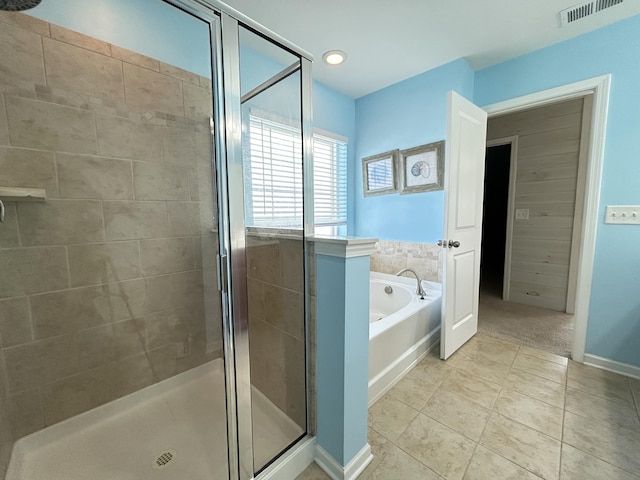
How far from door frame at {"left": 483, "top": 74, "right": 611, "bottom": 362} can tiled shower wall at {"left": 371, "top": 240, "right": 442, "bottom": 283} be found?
0.94 metres

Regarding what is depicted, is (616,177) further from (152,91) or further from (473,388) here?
(152,91)

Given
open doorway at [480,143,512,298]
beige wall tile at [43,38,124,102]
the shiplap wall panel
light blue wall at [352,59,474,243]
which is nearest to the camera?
beige wall tile at [43,38,124,102]

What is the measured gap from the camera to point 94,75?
4.30ft

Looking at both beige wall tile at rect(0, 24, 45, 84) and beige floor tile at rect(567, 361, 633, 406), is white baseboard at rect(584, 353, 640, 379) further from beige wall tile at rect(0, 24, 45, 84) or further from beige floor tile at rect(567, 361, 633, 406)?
beige wall tile at rect(0, 24, 45, 84)

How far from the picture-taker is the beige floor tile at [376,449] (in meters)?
1.14

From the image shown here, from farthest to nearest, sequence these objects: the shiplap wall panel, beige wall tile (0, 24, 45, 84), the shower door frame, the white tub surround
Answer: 1. the shiplap wall panel
2. beige wall tile (0, 24, 45, 84)
3. the white tub surround
4. the shower door frame

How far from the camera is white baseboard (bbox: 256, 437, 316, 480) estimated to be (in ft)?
3.48

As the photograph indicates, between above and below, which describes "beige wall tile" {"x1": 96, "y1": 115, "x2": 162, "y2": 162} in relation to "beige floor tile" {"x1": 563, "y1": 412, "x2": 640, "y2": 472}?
above

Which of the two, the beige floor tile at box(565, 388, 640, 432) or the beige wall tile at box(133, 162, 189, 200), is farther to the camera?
the beige wall tile at box(133, 162, 189, 200)

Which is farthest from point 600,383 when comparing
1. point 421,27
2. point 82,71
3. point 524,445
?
point 82,71

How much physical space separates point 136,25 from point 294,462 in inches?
91.8

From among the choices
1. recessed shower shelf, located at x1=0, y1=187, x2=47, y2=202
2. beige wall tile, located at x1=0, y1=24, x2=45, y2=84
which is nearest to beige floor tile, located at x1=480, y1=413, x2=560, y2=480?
recessed shower shelf, located at x1=0, y1=187, x2=47, y2=202

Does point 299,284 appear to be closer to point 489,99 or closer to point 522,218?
point 489,99

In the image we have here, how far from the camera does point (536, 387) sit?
1.65 meters
